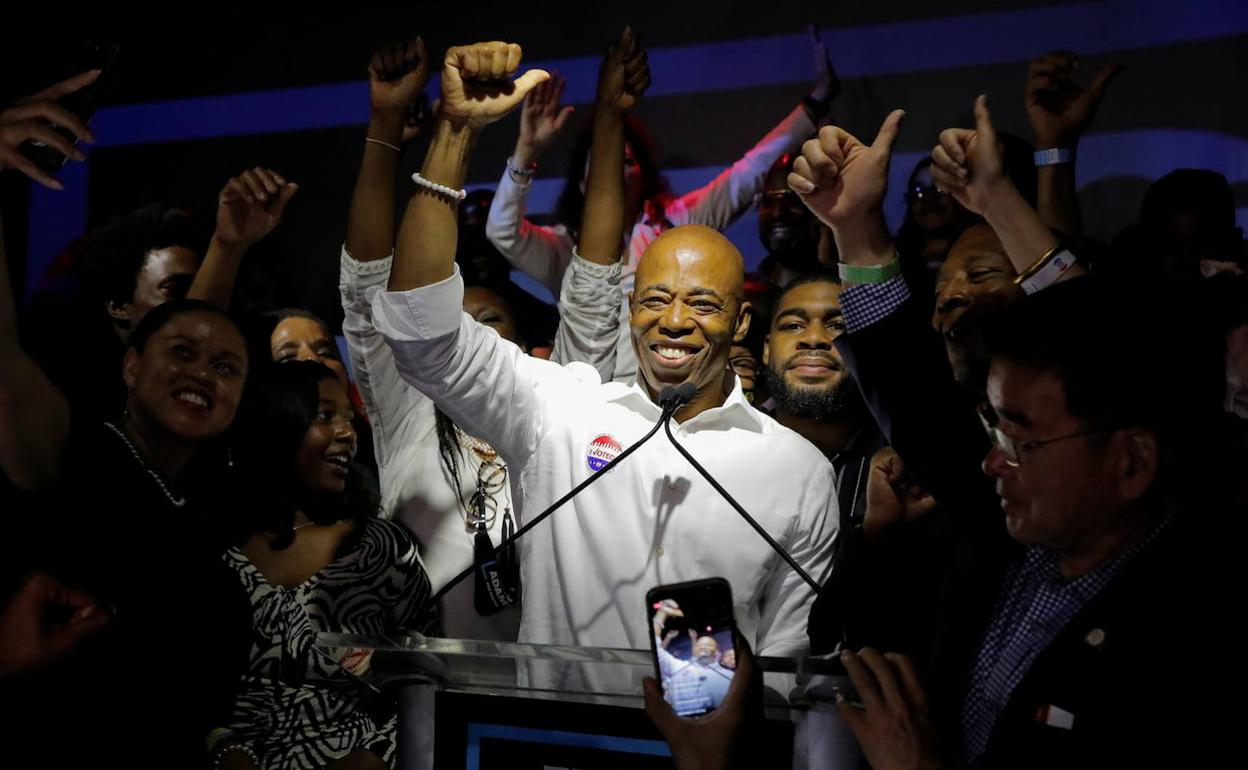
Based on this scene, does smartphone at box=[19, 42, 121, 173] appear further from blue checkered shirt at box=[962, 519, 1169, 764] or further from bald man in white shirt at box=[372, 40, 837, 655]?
blue checkered shirt at box=[962, 519, 1169, 764]

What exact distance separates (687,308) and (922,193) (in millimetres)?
1297

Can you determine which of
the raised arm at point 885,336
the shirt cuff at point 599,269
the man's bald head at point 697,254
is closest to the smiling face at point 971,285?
the man's bald head at point 697,254

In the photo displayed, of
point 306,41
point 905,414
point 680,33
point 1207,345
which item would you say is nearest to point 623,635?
point 905,414

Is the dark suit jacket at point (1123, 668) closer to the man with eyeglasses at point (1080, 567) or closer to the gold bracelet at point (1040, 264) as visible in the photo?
the man with eyeglasses at point (1080, 567)

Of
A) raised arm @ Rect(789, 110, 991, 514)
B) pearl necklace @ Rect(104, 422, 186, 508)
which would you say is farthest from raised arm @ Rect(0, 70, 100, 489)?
raised arm @ Rect(789, 110, 991, 514)

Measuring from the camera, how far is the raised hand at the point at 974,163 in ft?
6.53

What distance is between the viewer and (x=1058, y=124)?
246 cm

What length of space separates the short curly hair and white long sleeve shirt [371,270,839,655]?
156 cm

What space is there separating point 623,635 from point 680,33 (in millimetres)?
2692

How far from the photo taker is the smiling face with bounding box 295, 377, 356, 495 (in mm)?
2836

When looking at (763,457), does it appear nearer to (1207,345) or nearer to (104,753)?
(1207,345)

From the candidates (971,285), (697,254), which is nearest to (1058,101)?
(971,285)

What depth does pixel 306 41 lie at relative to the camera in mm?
4859

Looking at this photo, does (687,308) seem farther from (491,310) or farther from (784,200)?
(784,200)
